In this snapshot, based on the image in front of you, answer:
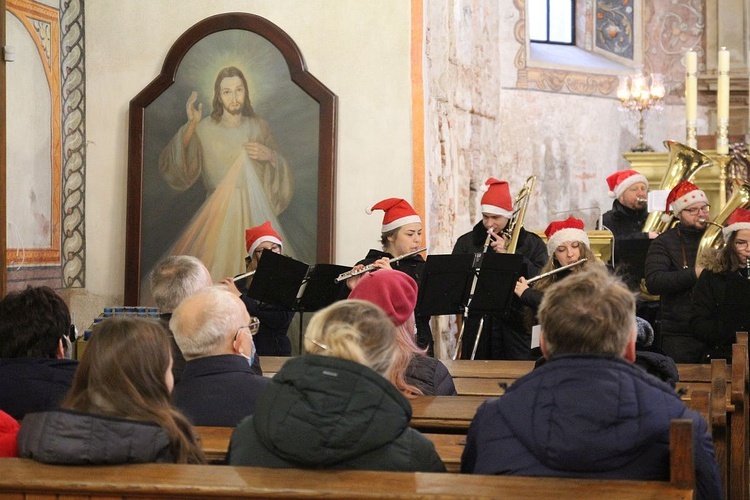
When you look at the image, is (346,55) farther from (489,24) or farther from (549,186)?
(549,186)

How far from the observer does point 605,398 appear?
8.73ft

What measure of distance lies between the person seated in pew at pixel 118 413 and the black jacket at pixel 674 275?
467 centimetres

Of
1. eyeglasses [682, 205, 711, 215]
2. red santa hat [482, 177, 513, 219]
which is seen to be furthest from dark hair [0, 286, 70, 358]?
eyeglasses [682, 205, 711, 215]

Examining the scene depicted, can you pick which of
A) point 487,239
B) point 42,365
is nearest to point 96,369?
point 42,365

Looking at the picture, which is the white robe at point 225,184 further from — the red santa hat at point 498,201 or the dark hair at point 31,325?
the dark hair at point 31,325

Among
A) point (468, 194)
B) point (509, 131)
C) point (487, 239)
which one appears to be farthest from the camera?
point (509, 131)

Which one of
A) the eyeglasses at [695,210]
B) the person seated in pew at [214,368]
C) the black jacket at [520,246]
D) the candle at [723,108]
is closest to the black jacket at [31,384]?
the person seated in pew at [214,368]

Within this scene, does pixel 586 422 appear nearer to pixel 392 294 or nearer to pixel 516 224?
pixel 392 294

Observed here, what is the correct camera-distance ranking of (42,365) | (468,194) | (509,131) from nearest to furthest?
(42,365)
(468,194)
(509,131)

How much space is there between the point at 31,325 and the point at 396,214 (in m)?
4.06

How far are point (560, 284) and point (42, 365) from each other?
6.02ft

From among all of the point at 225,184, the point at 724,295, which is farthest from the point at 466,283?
the point at 225,184

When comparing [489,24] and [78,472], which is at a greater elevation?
[489,24]

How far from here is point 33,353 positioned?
393cm
